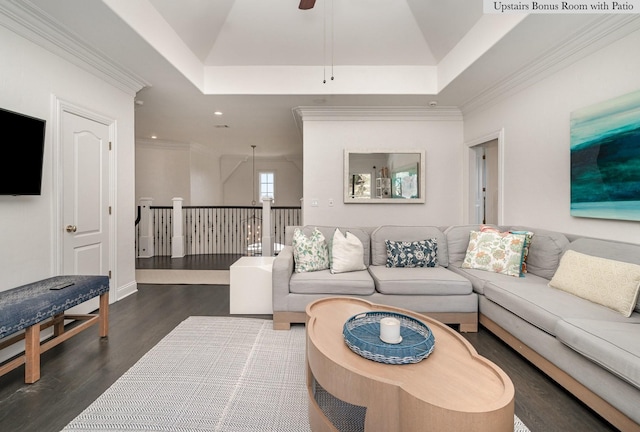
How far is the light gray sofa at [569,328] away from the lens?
1.43 m

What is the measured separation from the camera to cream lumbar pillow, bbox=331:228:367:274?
2.93 metres

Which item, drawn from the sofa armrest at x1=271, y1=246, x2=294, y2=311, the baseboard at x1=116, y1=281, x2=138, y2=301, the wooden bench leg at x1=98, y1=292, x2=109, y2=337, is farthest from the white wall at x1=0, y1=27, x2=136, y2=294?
the sofa armrest at x1=271, y1=246, x2=294, y2=311

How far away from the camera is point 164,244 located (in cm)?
621

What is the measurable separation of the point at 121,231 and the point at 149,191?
4.36 m

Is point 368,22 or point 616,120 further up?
point 368,22

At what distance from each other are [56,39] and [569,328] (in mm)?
4510

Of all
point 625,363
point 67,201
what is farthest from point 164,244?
point 625,363

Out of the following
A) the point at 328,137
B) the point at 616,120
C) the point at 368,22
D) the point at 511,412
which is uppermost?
the point at 368,22

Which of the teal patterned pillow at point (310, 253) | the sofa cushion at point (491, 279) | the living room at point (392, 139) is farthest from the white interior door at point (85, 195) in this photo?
the sofa cushion at point (491, 279)

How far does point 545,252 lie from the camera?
267cm

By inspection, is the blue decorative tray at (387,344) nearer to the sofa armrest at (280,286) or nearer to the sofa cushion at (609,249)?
the sofa armrest at (280,286)

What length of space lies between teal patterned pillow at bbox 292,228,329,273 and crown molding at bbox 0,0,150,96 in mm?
2747

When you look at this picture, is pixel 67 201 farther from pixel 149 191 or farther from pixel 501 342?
pixel 149 191

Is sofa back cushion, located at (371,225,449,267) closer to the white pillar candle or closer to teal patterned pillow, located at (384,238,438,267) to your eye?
teal patterned pillow, located at (384,238,438,267)
